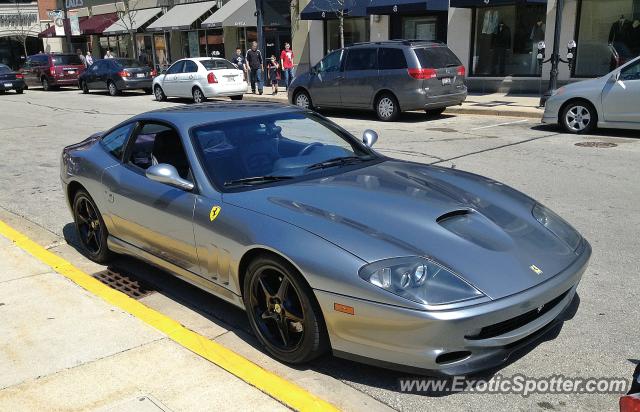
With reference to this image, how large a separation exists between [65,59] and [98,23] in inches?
387

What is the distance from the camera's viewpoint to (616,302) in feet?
13.6

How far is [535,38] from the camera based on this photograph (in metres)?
18.6

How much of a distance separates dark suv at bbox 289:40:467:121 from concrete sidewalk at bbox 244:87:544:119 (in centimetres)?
97

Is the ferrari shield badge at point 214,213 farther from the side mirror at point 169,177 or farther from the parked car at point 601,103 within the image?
the parked car at point 601,103

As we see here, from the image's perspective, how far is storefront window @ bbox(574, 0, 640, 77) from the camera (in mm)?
16859

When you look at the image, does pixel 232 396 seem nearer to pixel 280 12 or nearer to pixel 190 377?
pixel 190 377

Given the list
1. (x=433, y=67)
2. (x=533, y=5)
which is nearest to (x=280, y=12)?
(x=533, y=5)

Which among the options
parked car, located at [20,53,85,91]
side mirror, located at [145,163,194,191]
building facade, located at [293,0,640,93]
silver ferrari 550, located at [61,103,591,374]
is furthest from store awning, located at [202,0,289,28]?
side mirror, located at [145,163,194,191]

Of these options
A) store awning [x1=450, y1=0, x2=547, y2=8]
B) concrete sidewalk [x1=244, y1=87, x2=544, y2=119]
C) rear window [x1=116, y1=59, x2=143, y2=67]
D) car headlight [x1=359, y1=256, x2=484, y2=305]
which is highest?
store awning [x1=450, y1=0, x2=547, y2=8]

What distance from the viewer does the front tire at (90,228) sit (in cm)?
521

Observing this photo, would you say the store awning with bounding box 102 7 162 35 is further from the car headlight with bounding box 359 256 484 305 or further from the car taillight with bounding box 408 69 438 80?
the car headlight with bounding box 359 256 484 305

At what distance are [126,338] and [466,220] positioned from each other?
7.46ft

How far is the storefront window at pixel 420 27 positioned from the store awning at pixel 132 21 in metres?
17.4

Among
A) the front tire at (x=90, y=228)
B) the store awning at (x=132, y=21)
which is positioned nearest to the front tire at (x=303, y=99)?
the front tire at (x=90, y=228)
